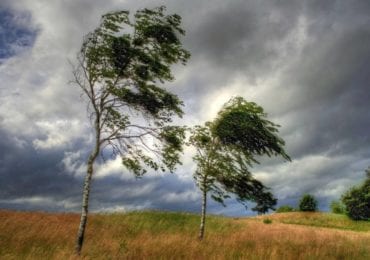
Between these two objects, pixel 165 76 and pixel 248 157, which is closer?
pixel 165 76

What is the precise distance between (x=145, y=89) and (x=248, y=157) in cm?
644

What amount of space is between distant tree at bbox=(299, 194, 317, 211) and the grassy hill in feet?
71.2

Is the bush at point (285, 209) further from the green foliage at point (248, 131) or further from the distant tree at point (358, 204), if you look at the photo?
the green foliage at point (248, 131)

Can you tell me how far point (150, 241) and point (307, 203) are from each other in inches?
1436

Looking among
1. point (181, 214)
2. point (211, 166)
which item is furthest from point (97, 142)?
point (181, 214)

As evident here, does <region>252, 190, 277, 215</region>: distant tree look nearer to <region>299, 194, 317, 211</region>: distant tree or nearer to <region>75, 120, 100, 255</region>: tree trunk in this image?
<region>75, 120, 100, 255</region>: tree trunk

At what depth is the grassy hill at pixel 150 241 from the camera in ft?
39.4

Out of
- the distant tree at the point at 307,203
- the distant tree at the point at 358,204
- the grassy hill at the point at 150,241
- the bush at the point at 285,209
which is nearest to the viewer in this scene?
the grassy hill at the point at 150,241

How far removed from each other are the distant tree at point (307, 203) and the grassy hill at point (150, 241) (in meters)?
21.7

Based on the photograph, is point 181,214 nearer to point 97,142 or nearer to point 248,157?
point 248,157

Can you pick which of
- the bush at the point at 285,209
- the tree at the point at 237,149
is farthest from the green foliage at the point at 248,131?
the bush at the point at 285,209

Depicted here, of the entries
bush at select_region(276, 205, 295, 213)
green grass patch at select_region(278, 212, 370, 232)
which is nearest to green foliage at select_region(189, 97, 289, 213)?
green grass patch at select_region(278, 212, 370, 232)

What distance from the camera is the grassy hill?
1202 centimetres

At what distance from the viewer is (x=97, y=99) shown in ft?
42.2
